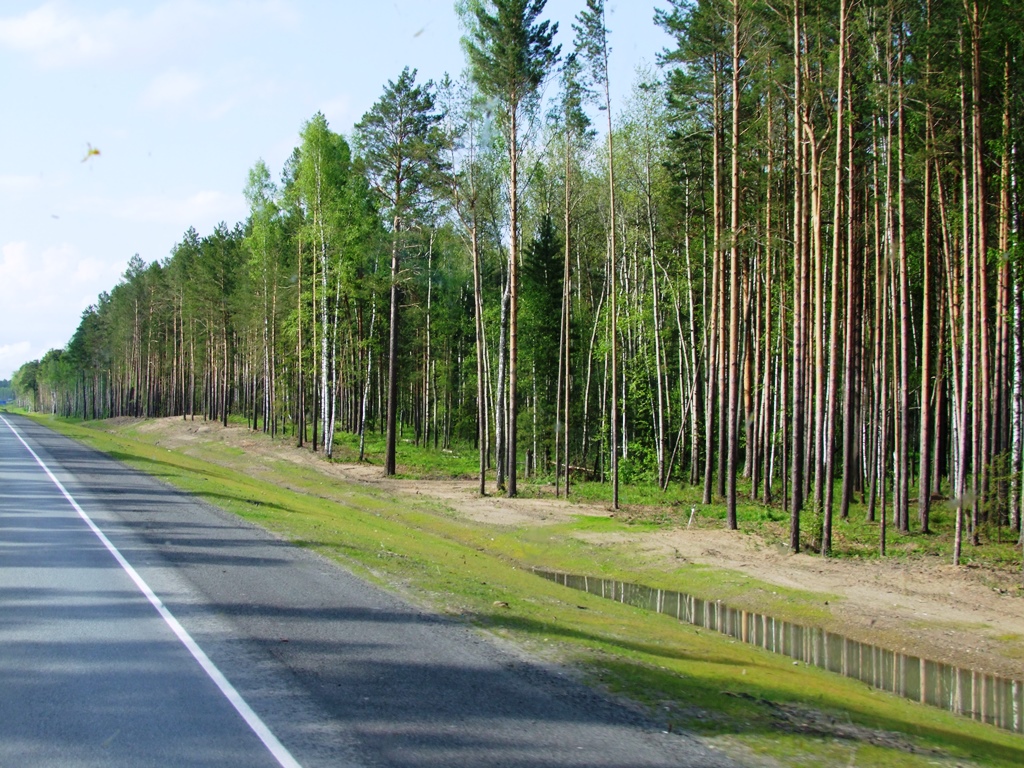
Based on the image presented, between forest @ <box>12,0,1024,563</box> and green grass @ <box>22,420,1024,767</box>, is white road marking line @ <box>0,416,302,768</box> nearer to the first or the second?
green grass @ <box>22,420,1024,767</box>

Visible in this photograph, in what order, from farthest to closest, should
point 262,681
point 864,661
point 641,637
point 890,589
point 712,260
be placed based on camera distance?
point 712,260
point 890,589
point 864,661
point 641,637
point 262,681

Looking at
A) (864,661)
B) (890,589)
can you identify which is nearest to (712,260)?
(890,589)

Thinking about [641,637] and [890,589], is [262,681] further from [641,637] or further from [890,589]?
[890,589]

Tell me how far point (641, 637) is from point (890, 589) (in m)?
7.40

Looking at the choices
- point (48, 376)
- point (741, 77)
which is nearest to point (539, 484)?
point (741, 77)

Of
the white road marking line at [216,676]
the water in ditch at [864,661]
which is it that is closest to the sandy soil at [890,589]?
the water in ditch at [864,661]

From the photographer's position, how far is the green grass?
739 cm

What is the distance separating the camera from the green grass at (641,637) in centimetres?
739

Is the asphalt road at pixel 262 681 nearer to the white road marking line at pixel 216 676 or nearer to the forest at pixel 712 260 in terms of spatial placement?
the white road marking line at pixel 216 676

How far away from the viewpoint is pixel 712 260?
34.2 meters

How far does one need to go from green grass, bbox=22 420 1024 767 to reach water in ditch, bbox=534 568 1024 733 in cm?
66

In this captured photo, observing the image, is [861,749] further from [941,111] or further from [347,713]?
[941,111]

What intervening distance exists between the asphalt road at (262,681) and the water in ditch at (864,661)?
19.7 ft

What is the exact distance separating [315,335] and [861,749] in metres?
39.5
